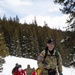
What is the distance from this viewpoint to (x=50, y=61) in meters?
7.97

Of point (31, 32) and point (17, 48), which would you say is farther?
point (31, 32)

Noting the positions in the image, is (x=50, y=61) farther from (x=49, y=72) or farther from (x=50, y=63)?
(x=49, y=72)

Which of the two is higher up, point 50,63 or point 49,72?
point 50,63

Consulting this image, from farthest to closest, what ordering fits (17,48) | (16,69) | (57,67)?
(17,48) < (16,69) < (57,67)

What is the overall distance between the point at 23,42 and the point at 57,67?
82376 mm

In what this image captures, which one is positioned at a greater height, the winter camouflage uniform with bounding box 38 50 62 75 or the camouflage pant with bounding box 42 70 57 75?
the winter camouflage uniform with bounding box 38 50 62 75

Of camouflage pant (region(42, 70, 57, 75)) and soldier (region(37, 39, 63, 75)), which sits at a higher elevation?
soldier (region(37, 39, 63, 75))

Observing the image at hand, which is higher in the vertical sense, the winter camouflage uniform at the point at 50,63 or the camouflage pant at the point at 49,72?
the winter camouflage uniform at the point at 50,63

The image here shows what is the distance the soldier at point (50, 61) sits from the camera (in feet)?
25.8

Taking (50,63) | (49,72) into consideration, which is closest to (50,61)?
(50,63)

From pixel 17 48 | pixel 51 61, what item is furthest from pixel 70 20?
pixel 17 48

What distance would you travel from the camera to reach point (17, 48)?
273 feet

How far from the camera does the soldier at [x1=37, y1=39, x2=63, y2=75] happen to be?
7863 mm

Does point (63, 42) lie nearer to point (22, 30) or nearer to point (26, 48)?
point (26, 48)
